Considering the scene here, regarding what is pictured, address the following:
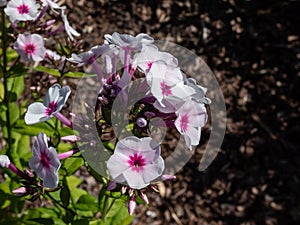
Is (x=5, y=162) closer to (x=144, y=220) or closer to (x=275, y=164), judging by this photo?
(x=144, y=220)

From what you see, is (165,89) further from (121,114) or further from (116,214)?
(116,214)

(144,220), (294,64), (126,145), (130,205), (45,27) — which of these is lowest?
(144,220)

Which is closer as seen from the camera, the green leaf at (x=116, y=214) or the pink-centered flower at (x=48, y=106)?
the pink-centered flower at (x=48, y=106)

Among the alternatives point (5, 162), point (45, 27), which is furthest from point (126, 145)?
point (45, 27)

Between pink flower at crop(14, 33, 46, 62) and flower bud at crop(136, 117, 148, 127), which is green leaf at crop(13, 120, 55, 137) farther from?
flower bud at crop(136, 117, 148, 127)

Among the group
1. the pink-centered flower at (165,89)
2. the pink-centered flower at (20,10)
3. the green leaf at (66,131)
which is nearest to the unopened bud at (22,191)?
the green leaf at (66,131)

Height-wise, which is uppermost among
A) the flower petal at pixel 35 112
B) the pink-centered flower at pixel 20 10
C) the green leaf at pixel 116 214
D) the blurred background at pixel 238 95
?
the pink-centered flower at pixel 20 10

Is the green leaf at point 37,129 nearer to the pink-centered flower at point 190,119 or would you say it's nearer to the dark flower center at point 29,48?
the dark flower center at point 29,48
